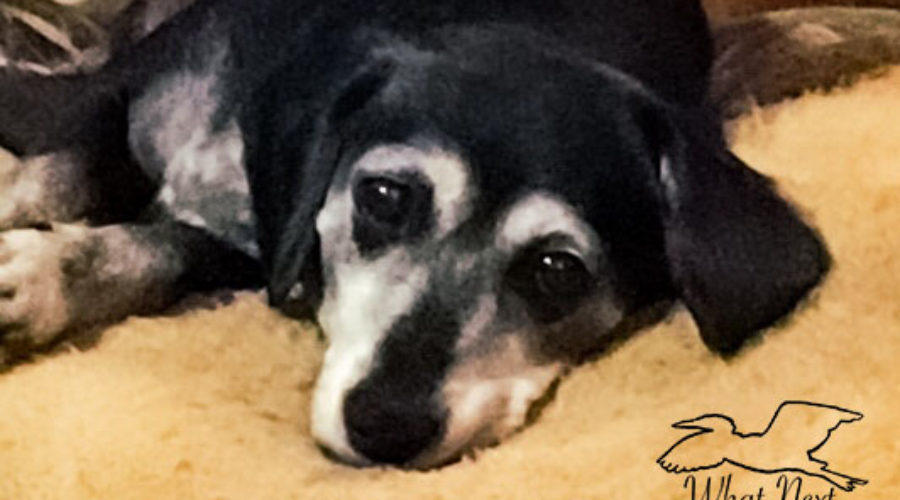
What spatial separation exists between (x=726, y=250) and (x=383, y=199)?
0.31 meters

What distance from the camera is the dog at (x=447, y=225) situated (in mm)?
1062

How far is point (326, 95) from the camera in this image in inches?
47.3

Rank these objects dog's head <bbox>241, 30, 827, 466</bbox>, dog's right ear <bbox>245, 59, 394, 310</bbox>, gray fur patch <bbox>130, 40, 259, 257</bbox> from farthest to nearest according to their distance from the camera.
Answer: gray fur patch <bbox>130, 40, 259, 257</bbox>, dog's right ear <bbox>245, 59, 394, 310</bbox>, dog's head <bbox>241, 30, 827, 466</bbox>

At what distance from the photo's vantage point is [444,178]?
109 centimetres

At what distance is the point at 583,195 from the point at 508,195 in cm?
7

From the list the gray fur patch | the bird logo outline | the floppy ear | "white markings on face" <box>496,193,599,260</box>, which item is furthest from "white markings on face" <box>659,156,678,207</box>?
the gray fur patch

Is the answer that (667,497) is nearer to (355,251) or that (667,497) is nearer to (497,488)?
(497,488)

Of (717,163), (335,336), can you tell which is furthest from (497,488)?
(717,163)

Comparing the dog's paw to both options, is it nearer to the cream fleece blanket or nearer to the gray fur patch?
the cream fleece blanket

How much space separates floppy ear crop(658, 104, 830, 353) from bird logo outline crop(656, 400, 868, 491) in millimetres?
118

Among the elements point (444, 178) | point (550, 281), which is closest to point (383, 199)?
point (444, 178)

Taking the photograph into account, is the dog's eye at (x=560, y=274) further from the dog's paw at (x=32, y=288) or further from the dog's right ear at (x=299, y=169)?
the dog's paw at (x=32, y=288)

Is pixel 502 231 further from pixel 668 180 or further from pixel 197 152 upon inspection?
pixel 197 152

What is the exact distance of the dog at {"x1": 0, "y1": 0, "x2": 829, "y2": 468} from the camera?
3.48 ft
